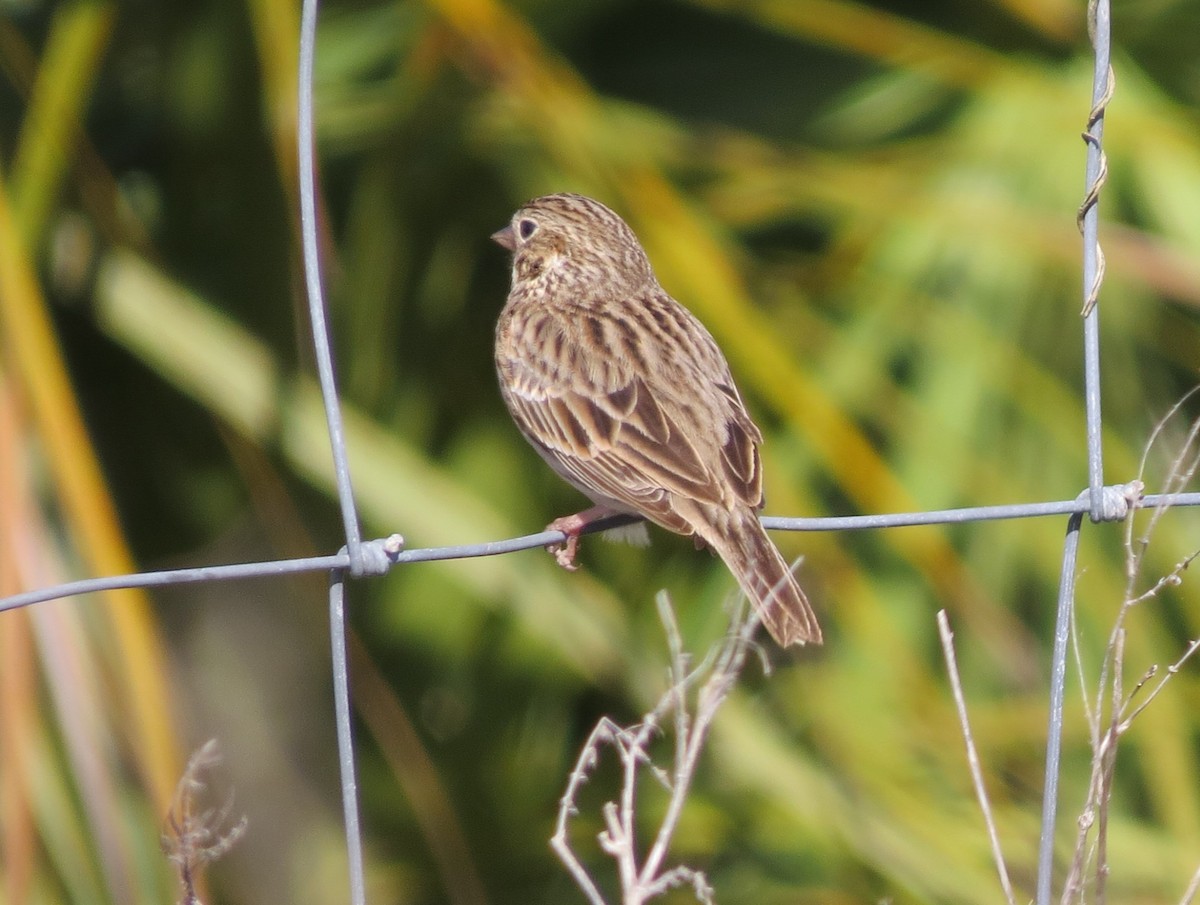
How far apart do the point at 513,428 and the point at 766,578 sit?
152 centimetres

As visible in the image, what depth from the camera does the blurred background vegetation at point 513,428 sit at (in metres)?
3.56

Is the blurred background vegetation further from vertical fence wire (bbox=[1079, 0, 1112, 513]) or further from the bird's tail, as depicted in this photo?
vertical fence wire (bbox=[1079, 0, 1112, 513])

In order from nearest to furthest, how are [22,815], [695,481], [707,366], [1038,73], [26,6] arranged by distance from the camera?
[22,815]
[695,481]
[707,366]
[26,6]
[1038,73]

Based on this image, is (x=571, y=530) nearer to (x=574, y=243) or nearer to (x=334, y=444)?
(x=574, y=243)

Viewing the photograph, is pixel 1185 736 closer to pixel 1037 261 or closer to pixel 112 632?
pixel 1037 261

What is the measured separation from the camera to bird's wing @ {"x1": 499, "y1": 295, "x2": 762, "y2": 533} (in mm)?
3723

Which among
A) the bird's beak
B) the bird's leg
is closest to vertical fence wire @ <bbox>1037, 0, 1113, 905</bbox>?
the bird's leg

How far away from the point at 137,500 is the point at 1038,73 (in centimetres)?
280

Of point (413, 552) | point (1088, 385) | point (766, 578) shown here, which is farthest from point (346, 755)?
point (766, 578)

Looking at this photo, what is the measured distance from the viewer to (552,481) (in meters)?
4.88

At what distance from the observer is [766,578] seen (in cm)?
352

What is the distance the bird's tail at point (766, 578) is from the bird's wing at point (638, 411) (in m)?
0.08

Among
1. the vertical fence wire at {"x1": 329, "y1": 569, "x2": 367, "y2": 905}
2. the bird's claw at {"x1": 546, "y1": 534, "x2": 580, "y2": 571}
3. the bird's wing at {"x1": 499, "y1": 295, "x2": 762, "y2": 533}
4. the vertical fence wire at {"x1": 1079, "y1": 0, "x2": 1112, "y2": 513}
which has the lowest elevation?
the vertical fence wire at {"x1": 329, "y1": 569, "x2": 367, "y2": 905}

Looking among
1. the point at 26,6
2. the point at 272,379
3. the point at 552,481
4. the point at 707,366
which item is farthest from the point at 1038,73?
the point at 26,6
